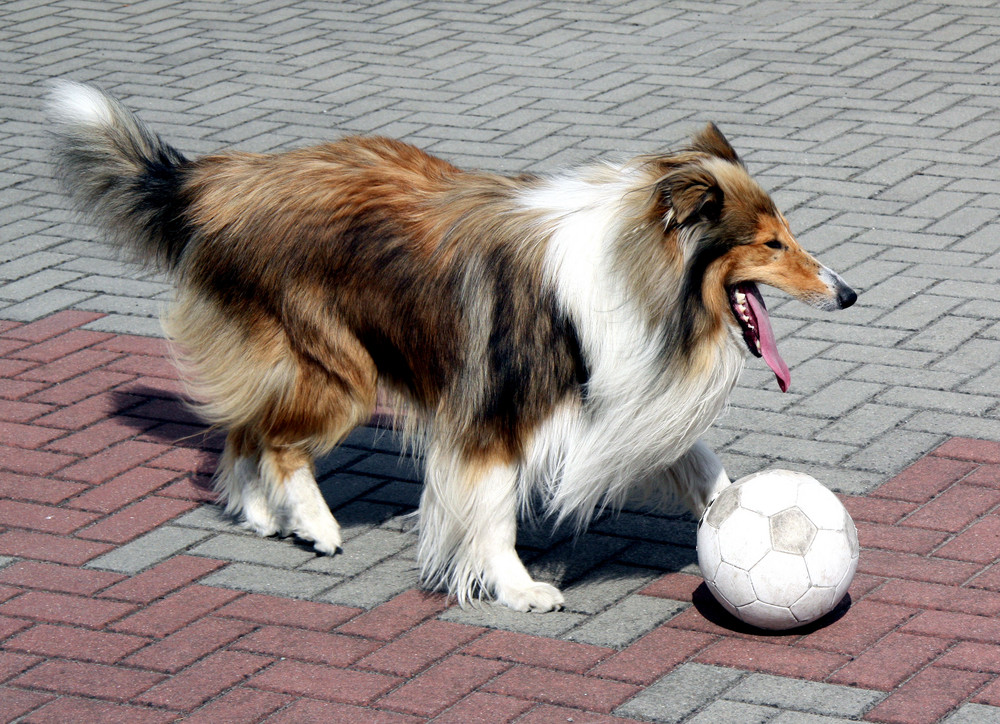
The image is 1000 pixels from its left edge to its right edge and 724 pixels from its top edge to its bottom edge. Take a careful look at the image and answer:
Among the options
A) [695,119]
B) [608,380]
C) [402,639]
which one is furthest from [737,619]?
[695,119]

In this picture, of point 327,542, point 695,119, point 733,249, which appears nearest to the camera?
point 733,249

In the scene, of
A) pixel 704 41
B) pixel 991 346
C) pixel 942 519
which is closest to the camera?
pixel 942 519

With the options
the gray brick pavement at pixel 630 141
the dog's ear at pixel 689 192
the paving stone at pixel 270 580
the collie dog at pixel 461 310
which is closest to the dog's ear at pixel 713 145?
the collie dog at pixel 461 310

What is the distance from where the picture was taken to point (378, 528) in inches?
204

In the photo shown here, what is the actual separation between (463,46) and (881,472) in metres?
6.25

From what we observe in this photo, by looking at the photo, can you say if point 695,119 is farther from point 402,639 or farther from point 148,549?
point 402,639

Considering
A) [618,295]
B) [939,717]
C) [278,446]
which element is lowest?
[939,717]

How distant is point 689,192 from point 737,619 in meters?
1.36

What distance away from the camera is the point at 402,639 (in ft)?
14.4

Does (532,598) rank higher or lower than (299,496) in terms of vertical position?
lower

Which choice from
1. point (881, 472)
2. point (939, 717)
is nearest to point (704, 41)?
point (881, 472)

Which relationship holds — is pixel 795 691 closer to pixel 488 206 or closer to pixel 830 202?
pixel 488 206

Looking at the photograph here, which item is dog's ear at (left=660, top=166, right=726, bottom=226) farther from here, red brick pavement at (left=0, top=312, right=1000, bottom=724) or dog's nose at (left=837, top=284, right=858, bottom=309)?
red brick pavement at (left=0, top=312, right=1000, bottom=724)

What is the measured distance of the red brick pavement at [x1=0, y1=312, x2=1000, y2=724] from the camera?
402 cm
